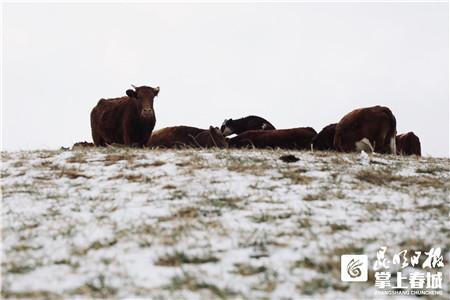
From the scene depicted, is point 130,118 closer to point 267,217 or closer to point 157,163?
point 157,163

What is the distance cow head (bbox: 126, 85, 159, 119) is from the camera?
1922cm

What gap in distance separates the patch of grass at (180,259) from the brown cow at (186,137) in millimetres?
13317

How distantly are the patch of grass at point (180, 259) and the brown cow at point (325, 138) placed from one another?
12.7 meters

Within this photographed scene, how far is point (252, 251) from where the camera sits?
758cm

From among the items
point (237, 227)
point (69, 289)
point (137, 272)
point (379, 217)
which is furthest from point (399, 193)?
point (69, 289)

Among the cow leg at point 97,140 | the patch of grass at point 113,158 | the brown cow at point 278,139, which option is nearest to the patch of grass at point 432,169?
the patch of grass at point 113,158

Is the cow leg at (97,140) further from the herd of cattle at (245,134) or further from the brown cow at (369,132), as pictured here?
the brown cow at (369,132)

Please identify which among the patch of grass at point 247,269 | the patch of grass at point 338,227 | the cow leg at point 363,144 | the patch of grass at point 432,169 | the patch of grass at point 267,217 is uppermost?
the cow leg at point 363,144

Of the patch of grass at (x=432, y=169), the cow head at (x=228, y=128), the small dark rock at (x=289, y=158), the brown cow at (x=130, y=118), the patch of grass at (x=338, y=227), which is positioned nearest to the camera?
the patch of grass at (x=338, y=227)

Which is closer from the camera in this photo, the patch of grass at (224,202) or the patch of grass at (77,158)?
the patch of grass at (224,202)

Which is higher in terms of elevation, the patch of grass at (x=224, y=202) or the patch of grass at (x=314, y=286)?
the patch of grass at (x=224, y=202)

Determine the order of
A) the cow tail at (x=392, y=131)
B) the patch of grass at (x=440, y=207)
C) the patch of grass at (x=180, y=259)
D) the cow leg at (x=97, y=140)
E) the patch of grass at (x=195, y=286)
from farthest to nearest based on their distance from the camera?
the cow leg at (x=97, y=140) < the cow tail at (x=392, y=131) < the patch of grass at (x=440, y=207) < the patch of grass at (x=180, y=259) < the patch of grass at (x=195, y=286)

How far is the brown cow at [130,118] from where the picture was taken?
64.0 ft

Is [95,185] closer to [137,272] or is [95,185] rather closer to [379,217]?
[137,272]
